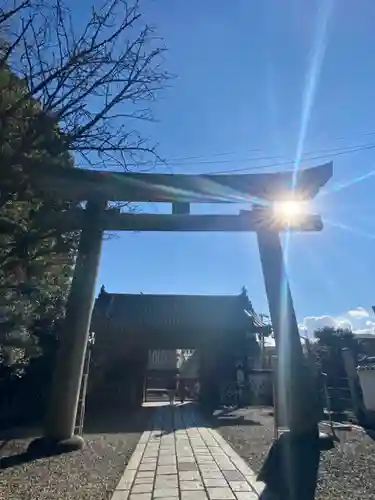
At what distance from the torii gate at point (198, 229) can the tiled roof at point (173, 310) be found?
872 cm

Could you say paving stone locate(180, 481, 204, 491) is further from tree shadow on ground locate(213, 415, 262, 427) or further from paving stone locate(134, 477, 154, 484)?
tree shadow on ground locate(213, 415, 262, 427)

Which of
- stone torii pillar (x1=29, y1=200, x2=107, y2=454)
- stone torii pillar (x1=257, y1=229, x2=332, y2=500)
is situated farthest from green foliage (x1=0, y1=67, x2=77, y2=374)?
stone torii pillar (x1=257, y1=229, x2=332, y2=500)

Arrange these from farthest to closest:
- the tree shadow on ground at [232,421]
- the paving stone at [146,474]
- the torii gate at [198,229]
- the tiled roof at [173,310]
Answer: the tiled roof at [173,310] < the tree shadow on ground at [232,421] < the torii gate at [198,229] < the paving stone at [146,474]

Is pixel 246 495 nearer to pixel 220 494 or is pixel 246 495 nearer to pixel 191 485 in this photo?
pixel 220 494

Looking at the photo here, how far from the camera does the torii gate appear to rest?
21.2ft

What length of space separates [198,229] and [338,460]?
13.1ft

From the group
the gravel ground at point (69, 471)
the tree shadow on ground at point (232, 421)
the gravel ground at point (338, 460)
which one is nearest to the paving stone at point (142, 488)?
the gravel ground at point (69, 471)

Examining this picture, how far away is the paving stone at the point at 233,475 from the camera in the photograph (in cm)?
466

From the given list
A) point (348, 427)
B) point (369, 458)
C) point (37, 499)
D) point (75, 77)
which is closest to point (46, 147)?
point (75, 77)

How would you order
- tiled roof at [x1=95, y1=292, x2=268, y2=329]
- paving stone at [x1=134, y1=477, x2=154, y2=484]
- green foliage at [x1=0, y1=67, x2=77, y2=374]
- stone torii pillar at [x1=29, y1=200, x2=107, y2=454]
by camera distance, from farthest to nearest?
tiled roof at [x1=95, y1=292, x2=268, y2=329]
stone torii pillar at [x1=29, y1=200, x2=107, y2=454]
paving stone at [x1=134, y1=477, x2=154, y2=484]
green foliage at [x1=0, y1=67, x2=77, y2=374]

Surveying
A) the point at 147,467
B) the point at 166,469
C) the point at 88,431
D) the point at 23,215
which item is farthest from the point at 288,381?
the point at 88,431

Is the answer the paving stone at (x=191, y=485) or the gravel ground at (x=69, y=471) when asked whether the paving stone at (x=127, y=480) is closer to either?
the gravel ground at (x=69, y=471)

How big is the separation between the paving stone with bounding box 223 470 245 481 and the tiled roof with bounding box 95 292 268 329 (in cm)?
1063

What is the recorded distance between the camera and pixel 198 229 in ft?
24.7
